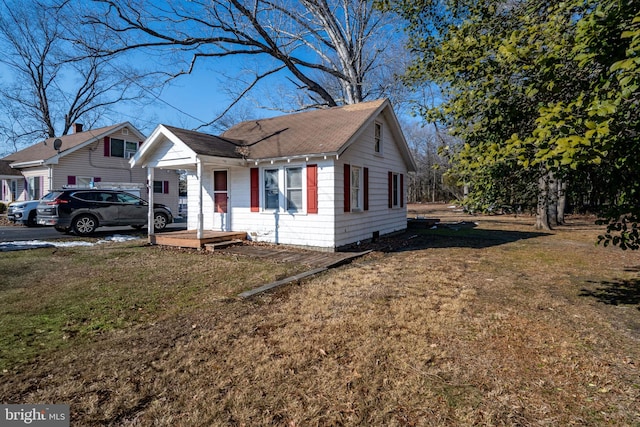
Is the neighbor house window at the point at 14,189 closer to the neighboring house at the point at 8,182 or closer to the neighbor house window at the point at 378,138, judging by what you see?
the neighboring house at the point at 8,182

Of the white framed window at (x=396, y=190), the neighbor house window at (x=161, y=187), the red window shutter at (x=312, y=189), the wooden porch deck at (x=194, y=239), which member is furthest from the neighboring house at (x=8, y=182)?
the white framed window at (x=396, y=190)

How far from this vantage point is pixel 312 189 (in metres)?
9.70

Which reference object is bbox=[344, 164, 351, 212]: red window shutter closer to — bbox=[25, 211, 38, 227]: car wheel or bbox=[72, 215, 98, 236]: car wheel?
bbox=[72, 215, 98, 236]: car wheel

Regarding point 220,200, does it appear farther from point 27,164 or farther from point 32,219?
point 27,164

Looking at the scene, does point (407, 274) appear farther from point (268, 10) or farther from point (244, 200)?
point (268, 10)

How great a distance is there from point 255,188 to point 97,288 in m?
5.59

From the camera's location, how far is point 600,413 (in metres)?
2.61

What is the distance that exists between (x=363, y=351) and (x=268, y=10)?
16400mm

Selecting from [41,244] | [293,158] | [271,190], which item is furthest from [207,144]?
[41,244]

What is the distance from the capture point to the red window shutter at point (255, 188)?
1072 cm

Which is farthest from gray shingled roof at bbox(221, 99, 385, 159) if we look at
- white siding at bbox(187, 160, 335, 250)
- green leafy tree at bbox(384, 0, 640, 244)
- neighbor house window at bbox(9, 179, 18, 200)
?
neighbor house window at bbox(9, 179, 18, 200)

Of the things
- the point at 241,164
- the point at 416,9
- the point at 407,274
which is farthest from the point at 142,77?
the point at 407,274

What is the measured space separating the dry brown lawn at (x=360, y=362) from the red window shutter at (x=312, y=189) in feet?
13.0

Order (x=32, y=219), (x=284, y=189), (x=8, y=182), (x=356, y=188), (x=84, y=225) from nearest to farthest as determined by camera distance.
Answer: (x=284, y=189), (x=356, y=188), (x=84, y=225), (x=32, y=219), (x=8, y=182)
